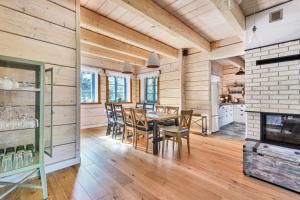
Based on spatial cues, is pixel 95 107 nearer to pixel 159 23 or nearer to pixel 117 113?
pixel 117 113

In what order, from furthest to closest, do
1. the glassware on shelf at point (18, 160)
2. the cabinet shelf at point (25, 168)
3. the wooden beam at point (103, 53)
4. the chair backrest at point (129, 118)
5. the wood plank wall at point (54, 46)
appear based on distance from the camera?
the wooden beam at point (103, 53), the chair backrest at point (129, 118), the wood plank wall at point (54, 46), the glassware on shelf at point (18, 160), the cabinet shelf at point (25, 168)

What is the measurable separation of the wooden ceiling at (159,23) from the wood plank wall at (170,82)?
2.79 feet

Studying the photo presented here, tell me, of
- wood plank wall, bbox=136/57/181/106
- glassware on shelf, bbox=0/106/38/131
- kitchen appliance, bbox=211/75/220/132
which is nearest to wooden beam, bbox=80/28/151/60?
wood plank wall, bbox=136/57/181/106

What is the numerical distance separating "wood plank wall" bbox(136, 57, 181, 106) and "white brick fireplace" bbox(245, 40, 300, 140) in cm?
250

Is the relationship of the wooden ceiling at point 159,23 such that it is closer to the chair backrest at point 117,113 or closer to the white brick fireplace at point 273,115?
the white brick fireplace at point 273,115

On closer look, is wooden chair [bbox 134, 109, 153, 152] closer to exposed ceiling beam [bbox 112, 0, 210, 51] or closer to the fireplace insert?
exposed ceiling beam [bbox 112, 0, 210, 51]

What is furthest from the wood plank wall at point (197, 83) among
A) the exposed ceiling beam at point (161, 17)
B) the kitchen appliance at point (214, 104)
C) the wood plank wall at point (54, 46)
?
the wood plank wall at point (54, 46)

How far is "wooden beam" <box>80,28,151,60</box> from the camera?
338 centimetres

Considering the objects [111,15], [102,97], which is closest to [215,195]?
[111,15]

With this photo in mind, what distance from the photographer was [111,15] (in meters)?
2.81

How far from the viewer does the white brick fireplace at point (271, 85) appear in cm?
207

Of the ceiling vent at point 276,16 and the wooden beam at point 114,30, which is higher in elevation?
the wooden beam at point 114,30

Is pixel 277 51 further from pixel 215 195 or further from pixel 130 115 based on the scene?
pixel 130 115

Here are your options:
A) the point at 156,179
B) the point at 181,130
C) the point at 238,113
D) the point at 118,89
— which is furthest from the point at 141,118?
the point at 238,113
